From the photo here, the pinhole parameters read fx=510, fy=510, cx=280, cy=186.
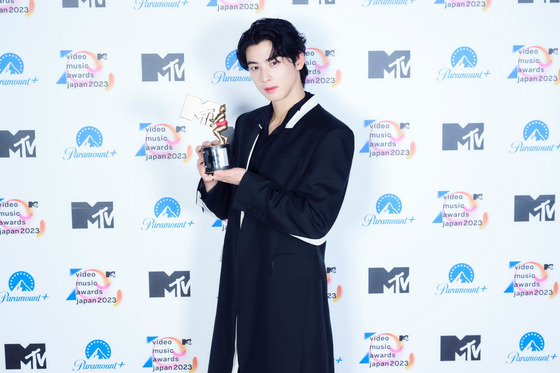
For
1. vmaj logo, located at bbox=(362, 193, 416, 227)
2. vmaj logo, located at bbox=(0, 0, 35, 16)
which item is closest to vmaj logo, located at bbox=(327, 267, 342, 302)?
vmaj logo, located at bbox=(362, 193, 416, 227)

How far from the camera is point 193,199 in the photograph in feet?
7.64

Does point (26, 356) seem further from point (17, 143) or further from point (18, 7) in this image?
point (18, 7)

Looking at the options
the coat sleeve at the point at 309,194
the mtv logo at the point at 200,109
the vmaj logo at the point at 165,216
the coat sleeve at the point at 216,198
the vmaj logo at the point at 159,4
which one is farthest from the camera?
the vmaj logo at the point at 165,216

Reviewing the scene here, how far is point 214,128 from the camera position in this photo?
63.7 inches

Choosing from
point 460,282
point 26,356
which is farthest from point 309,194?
point 26,356

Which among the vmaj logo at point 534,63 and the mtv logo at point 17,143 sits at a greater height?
the vmaj logo at point 534,63

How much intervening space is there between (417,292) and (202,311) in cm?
101

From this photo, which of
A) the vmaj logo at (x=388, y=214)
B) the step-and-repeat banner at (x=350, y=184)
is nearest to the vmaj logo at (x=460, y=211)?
the step-and-repeat banner at (x=350, y=184)

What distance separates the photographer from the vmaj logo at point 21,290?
2.34 meters

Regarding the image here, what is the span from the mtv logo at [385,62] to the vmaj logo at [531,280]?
1.06m

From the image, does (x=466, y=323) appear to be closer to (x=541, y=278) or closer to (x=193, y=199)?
(x=541, y=278)

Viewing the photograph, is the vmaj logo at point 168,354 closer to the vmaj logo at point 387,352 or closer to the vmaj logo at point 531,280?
the vmaj logo at point 387,352

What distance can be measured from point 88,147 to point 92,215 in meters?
0.31

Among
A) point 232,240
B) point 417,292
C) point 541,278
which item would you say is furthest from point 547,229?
point 232,240
